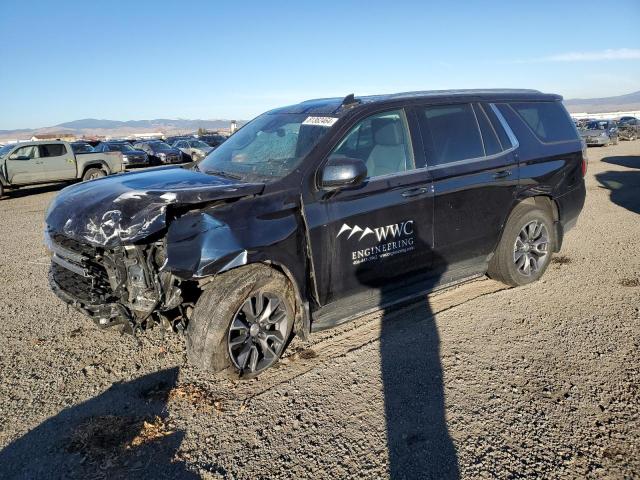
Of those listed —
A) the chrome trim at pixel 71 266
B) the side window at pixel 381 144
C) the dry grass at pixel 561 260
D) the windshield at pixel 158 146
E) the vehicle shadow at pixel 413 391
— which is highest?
the windshield at pixel 158 146

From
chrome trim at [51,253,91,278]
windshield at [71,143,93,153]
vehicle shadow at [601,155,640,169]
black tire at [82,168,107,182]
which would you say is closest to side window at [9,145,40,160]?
black tire at [82,168,107,182]

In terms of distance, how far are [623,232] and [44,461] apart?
7436 mm

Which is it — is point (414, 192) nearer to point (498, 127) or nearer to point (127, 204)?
point (498, 127)

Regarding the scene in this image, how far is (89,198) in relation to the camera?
3.37 metres

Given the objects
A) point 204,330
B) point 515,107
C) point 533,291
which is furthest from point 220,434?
point 515,107

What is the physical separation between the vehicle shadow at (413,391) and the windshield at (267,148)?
100 centimetres

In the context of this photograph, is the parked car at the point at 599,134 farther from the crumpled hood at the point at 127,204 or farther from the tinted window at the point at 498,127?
the crumpled hood at the point at 127,204

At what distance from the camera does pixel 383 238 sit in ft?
A: 12.2

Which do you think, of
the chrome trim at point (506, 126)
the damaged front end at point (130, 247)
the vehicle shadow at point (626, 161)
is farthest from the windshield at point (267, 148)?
the vehicle shadow at point (626, 161)

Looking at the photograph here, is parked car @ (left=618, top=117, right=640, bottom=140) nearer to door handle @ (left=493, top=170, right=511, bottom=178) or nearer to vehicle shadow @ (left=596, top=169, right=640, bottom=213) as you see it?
vehicle shadow @ (left=596, top=169, right=640, bottom=213)

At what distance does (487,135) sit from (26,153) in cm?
1637

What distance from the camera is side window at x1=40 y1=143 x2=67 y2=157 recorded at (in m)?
16.5

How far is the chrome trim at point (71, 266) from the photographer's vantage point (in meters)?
3.36

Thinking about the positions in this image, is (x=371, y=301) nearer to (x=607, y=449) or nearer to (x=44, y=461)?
(x=607, y=449)
